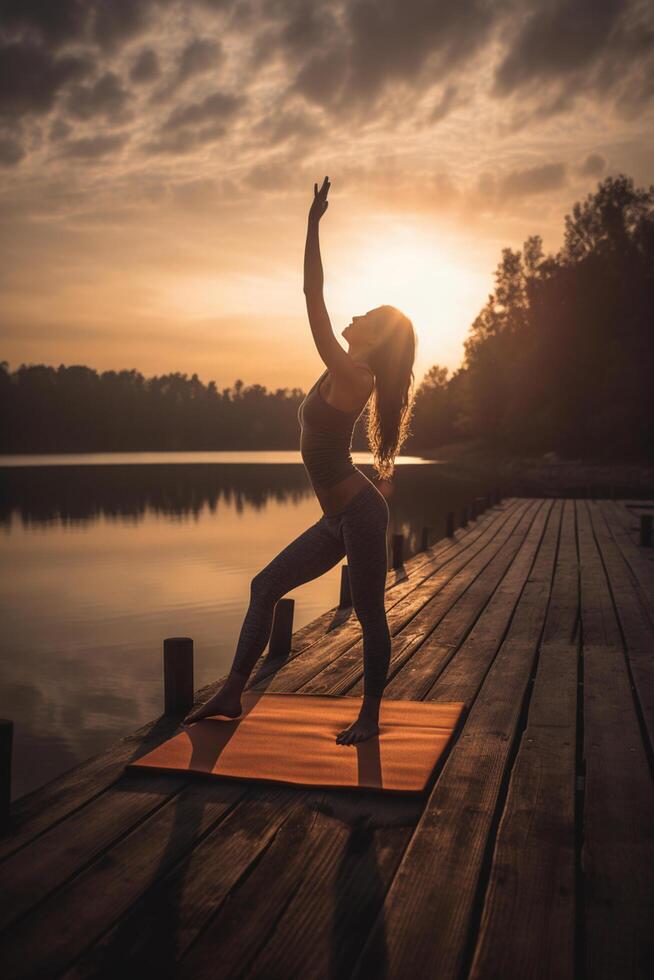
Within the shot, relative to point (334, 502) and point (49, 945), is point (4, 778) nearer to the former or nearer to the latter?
point (49, 945)

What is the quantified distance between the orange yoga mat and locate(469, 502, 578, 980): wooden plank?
0.39 metres

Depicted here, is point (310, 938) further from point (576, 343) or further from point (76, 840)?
point (576, 343)

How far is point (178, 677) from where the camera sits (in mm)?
4312

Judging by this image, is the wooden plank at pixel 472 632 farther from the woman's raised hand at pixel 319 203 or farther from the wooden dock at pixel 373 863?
the woman's raised hand at pixel 319 203

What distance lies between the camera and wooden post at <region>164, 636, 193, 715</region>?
14.1 ft

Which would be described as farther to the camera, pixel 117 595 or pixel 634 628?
pixel 117 595

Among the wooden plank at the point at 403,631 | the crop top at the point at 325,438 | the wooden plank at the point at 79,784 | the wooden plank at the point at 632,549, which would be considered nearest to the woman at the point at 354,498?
the crop top at the point at 325,438

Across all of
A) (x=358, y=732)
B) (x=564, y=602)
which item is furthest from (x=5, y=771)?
(x=564, y=602)

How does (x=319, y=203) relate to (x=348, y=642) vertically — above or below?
above

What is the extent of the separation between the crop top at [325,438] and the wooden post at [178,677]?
4.66 ft

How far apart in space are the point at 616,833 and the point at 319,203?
105 inches

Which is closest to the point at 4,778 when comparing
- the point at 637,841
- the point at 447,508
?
the point at 637,841

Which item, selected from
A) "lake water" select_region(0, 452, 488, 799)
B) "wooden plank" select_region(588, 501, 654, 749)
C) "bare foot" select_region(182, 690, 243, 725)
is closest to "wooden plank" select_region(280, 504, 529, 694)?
"bare foot" select_region(182, 690, 243, 725)

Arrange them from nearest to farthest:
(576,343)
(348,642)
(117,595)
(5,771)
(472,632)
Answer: (5,771) < (348,642) < (472,632) < (117,595) < (576,343)
